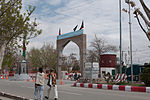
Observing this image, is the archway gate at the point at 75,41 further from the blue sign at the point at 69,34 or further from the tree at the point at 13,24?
the tree at the point at 13,24

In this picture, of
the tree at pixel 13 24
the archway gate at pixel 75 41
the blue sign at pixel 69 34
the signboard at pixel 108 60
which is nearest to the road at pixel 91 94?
the tree at pixel 13 24

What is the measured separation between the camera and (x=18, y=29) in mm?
12781

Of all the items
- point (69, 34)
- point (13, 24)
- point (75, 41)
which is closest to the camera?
point (13, 24)

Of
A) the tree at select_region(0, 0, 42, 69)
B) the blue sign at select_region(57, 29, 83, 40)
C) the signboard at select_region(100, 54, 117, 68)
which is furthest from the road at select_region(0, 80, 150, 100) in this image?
the signboard at select_region(100, 54, 117, 68)

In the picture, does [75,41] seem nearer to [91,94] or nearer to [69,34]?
[69,34]

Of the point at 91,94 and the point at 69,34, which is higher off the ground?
the point at 69,34

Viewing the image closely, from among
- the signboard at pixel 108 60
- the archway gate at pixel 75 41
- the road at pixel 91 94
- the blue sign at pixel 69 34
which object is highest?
the blue sign at pixel 69 34

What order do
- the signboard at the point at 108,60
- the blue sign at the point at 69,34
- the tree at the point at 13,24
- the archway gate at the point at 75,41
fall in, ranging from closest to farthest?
1. the tree at the point at 13,24
2. the archway gate at the point at 75,41
3. the blue sign at the point at 69,34
4. the signboard at the point at 108,60

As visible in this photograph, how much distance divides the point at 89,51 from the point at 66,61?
24549 mm

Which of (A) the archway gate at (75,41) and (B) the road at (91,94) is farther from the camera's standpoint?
(A) the archway gate at (75,41)

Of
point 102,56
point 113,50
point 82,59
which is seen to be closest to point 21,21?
point 82,59

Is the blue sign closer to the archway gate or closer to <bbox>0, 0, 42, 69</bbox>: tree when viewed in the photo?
the archway gate

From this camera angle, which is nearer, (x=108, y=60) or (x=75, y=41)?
(x=75, y=41)

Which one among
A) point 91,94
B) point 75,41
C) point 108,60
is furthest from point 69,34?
point 91,94
